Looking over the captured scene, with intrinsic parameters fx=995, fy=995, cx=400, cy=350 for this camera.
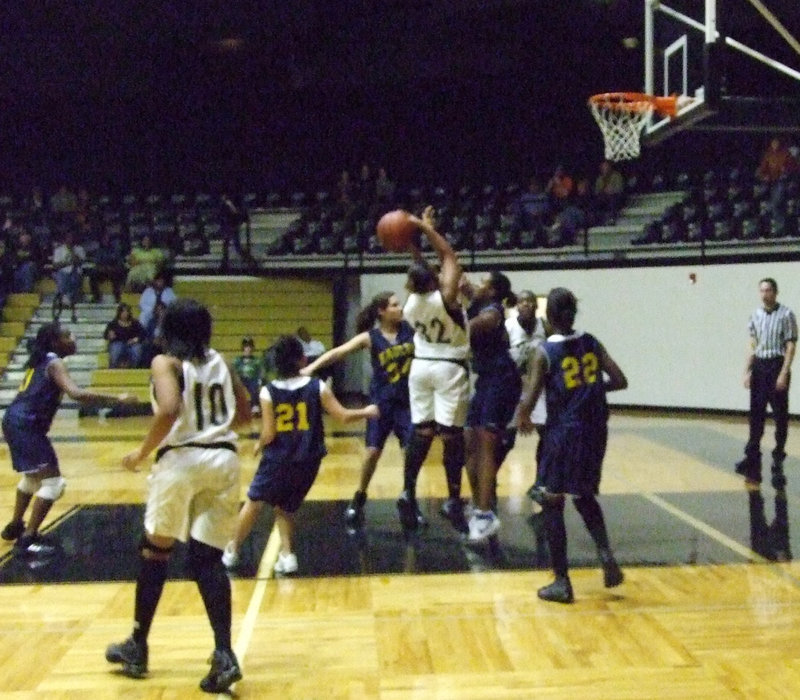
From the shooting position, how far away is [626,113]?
823 centimetres

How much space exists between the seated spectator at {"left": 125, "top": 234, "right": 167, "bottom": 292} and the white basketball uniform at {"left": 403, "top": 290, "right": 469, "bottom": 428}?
38.2ft

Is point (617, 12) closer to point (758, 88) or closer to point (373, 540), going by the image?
point (758, 88)

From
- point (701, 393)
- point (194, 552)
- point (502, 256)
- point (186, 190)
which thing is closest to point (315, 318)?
point (502, 256)

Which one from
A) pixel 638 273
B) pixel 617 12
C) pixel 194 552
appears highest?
pixel 617 12

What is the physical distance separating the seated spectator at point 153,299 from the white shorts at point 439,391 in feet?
33.8

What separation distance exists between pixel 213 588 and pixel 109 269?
1483cm

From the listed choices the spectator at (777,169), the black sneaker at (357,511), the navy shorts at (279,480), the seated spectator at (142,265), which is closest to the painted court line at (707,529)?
the black sneaker at (357,511)

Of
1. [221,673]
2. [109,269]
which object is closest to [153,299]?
[109,269]

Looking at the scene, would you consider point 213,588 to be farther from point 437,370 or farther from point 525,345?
point 525,345

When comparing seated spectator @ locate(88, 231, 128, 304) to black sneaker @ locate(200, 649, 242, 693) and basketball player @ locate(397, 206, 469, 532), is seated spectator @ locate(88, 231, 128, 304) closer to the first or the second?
basketball player @ locate(397, 206, 469, 532)

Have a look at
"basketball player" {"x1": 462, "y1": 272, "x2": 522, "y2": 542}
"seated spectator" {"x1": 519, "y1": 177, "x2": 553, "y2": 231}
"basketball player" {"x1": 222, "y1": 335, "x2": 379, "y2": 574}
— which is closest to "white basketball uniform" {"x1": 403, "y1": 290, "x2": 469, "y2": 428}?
"basketball player" {"x1": 462, "y1": 272, "x2": 522, "y2": 542}

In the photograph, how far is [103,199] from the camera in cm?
2081

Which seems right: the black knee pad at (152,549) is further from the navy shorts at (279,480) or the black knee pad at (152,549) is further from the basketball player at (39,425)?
the basketball player at (39,425)

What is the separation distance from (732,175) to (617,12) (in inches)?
139
